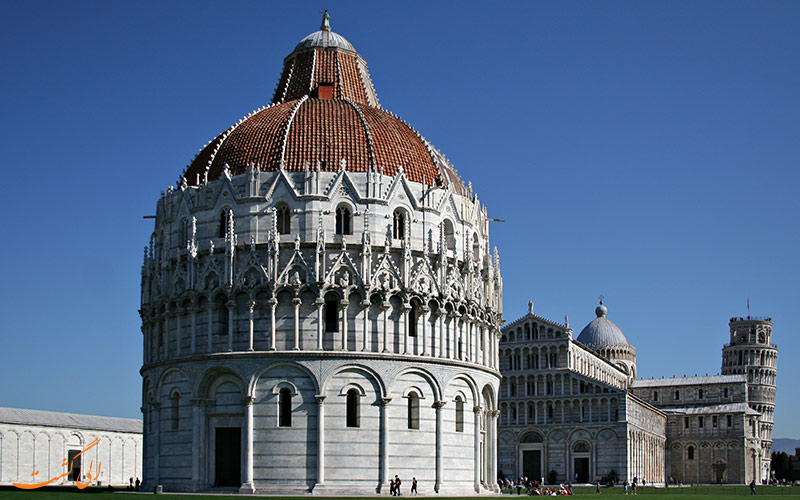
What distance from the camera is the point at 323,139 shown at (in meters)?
62.3

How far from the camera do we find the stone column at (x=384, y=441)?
56344mm

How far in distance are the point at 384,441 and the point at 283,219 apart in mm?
13913

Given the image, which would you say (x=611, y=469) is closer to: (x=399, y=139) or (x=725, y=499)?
(x=725, y=499)

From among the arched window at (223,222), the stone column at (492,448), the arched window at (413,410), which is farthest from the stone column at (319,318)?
the stone column at (492,448)

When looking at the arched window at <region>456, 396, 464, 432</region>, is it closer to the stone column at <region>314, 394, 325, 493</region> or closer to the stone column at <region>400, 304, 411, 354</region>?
the stone column at <region>400, 304, 411, 354</region>

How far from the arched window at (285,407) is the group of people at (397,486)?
6.52m

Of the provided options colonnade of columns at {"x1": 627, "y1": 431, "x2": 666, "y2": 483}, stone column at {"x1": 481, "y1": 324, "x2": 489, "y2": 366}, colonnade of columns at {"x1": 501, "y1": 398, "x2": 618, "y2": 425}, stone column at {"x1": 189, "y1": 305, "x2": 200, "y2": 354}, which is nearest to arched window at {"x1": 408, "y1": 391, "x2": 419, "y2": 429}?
stone column at {"x1": 481, "y1": 324, "x2": 489, "y2": 366}

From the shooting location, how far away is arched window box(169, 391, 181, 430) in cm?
5962

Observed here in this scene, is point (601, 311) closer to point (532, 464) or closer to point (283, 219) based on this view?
point (532, 464)

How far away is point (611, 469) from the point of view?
4542 inches

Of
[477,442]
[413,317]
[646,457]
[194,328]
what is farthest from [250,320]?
[646,457]

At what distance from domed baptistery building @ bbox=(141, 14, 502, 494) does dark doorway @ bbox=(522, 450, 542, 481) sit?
5482 cm

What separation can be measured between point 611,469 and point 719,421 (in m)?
35.9

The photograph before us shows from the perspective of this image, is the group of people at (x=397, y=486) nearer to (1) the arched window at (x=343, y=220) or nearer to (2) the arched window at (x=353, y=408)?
(2) the arched window at (x=353, y=408)
